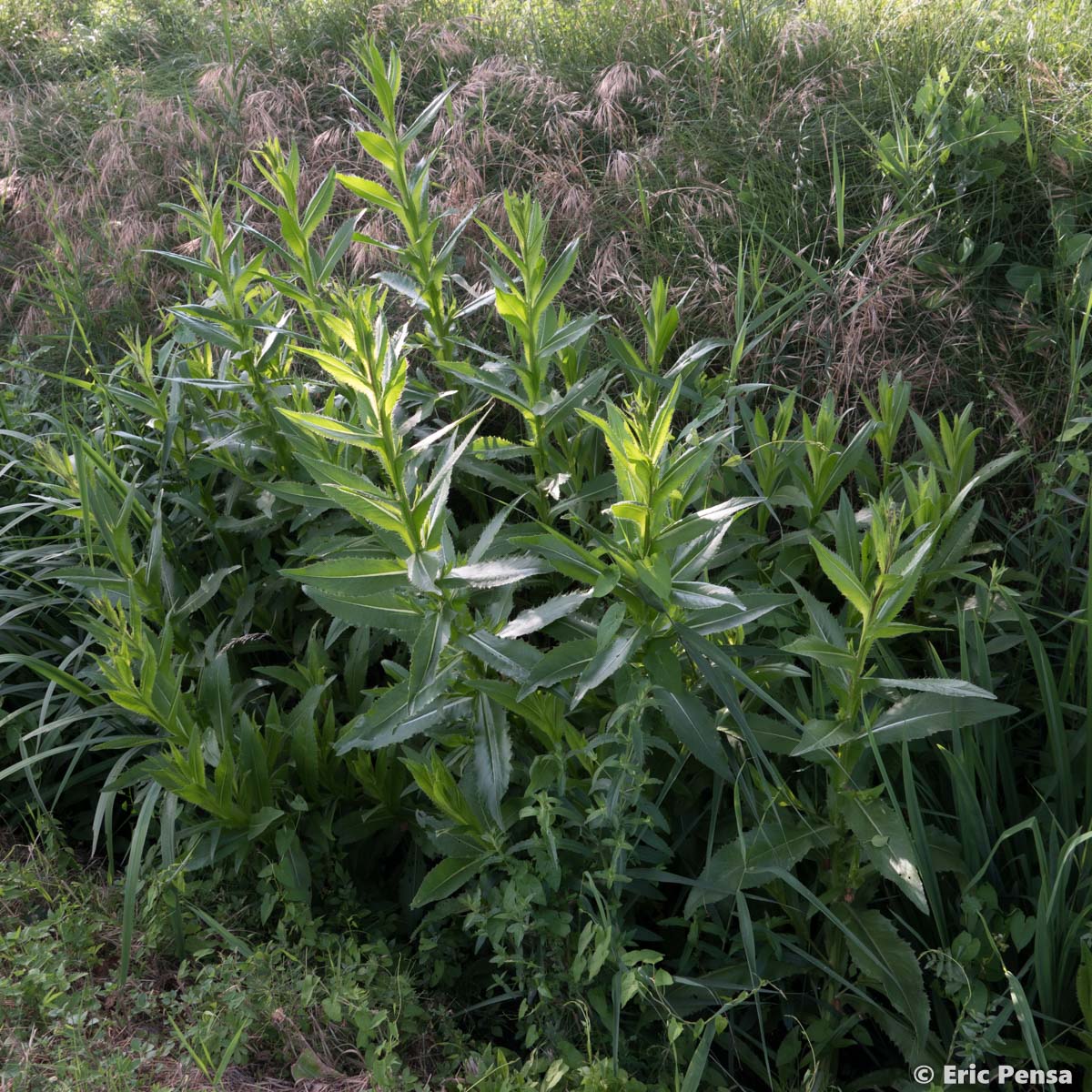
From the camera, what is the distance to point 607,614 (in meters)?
1.71

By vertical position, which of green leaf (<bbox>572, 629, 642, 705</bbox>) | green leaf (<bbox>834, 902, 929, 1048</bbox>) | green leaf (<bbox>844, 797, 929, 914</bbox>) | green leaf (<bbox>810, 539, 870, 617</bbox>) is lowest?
green leaf (<bbox>834, 902, 929, 1048</bbox>)

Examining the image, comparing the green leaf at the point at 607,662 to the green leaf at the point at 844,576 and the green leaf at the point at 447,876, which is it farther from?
the green leaf at the point at 447,876

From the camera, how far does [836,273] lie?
119 inches

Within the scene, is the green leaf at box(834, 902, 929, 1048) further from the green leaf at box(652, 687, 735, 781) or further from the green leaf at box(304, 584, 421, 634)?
the green leaf at box(304, 584, 421, 634)

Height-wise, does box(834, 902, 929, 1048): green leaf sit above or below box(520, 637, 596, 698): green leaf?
below

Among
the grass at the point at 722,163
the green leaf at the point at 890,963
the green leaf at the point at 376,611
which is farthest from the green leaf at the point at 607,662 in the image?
the grass at the point at 722,163

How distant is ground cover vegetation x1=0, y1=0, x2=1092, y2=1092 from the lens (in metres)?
1.74

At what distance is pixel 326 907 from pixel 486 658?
89 centimetres

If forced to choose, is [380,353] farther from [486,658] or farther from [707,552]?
[707,552]

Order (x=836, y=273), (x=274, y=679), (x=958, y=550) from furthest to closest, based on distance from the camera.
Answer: (x=836, y=273)
(x=274, y=679)
(x=958, y=550)

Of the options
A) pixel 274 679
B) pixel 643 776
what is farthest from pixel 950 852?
pixel 274 679

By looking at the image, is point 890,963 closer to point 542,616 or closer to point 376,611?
point 542,616

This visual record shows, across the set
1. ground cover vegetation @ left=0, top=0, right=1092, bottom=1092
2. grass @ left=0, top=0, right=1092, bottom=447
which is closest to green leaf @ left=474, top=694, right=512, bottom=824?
ground cover vegetation @ left=0, top=0, right=1092, bottom=1092

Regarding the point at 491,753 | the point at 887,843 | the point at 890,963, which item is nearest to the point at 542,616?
the point at 491,753
